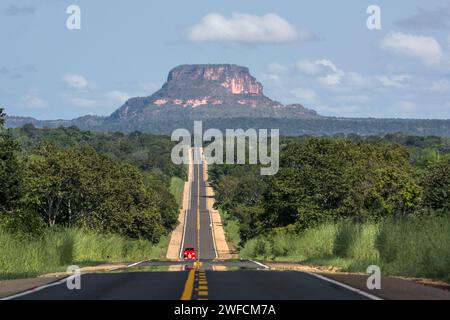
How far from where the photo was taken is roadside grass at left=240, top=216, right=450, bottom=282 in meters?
26.8

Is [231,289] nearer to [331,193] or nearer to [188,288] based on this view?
[188,288]

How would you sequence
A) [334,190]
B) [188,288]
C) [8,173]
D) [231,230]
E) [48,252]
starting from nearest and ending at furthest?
[188,288], [48,252], [8,173], [334,190], [231,230]

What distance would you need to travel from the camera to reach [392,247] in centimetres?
3216

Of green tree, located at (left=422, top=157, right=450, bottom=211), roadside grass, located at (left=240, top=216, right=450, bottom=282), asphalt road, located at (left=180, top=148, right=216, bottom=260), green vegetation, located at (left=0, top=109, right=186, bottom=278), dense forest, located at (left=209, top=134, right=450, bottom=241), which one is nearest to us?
roadside grass, located at (left=240, top=216, right=450, bottom=282)

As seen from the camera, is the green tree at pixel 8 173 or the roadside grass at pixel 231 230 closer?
the green tree at pixel 8 173

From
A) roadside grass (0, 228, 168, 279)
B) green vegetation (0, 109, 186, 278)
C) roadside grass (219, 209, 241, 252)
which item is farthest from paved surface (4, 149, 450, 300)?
roadside grass (219, 209, 241, 252)

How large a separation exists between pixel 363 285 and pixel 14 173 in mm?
39235

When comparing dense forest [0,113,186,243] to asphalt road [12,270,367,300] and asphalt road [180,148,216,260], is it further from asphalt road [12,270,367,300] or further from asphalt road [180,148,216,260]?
asphalt road [12,270,367,300]

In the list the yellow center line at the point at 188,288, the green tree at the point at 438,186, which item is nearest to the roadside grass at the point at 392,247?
the yellow center line at the point at 188,288

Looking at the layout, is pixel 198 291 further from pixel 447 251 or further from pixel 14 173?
pixel 14 173

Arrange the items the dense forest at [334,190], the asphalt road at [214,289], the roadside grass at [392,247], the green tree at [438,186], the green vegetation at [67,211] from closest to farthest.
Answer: the asphalt road at [214,289] < the roadside grass at [392,247] < the green vegetation at [67,211] < the green tree at [438,186] < the dense forest at [334,190]

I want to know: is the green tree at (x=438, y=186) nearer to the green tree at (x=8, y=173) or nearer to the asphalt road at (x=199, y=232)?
the asphalt road at (x=199, y=232)

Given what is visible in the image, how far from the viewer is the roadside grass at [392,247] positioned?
26.8 metres

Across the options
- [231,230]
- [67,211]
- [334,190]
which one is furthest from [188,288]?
[231,230]
